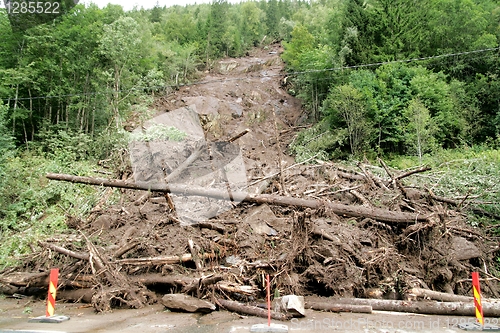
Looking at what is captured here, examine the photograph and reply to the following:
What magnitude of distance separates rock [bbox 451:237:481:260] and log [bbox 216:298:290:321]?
410 centimetres

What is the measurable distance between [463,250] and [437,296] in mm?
1927

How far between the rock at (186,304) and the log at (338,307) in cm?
173

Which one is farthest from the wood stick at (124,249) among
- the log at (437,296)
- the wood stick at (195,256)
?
the log at (437,296)

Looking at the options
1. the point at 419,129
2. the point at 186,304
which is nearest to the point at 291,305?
the point at 186,304

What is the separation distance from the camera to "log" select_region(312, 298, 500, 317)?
216 inches

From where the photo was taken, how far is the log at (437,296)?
19.1 feet

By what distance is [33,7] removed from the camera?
15680 millimetres

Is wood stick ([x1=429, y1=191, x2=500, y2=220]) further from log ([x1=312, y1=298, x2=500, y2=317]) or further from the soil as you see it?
log ([x1=312, y1=298, x2=500, y2=317])

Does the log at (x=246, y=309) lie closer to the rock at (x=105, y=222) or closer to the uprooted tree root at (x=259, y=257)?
the uprooted tree root at (x=259, y=257)

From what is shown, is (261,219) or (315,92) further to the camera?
(315,92)

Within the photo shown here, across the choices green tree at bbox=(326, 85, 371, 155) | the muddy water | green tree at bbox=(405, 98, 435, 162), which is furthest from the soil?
green tree at bbox=(326, 85, 371, 155)

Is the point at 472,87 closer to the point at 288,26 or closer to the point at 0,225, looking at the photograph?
the point at 0,225

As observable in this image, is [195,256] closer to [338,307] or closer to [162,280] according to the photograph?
[162,280]

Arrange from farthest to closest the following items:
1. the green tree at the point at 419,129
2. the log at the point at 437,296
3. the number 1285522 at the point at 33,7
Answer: the green tree at the point at 419,129 → the number 1285522 at the point at 33,7 → the log at the point at 437,296
